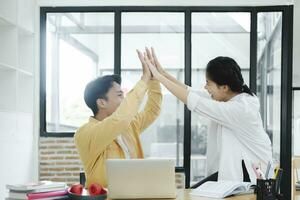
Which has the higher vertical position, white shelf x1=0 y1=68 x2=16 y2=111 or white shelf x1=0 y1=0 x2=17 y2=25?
white shelf x1=0 y1=0 x2=17 y2=25

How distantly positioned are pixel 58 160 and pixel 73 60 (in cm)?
103

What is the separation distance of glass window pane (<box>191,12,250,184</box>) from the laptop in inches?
110

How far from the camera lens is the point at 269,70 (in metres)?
4.82

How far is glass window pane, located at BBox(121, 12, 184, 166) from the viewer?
4.80m

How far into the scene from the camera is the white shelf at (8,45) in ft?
13.2

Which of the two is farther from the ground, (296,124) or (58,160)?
(296,124)

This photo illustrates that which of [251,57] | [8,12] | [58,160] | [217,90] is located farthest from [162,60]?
[217,90]

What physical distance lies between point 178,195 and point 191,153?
2.65 metres

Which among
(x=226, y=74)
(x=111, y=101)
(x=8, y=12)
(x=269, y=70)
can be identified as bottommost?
(x=111, y=101)

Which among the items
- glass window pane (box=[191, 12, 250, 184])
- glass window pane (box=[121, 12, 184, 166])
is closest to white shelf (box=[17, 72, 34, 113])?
glass window pane (box=[121, 12, 184, 166])

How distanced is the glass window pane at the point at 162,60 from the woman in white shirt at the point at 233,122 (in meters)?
1.94

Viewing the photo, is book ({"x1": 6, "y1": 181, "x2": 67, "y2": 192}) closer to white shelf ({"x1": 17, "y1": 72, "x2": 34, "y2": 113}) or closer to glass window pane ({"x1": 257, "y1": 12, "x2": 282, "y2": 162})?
white shelf ({"x1": 17, "y1": 72, "x2": 34, "y2": 113})

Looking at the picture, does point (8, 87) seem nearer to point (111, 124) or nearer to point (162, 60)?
point (162, 60)

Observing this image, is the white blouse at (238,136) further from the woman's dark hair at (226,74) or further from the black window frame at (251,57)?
the black window frame at (251,57)
